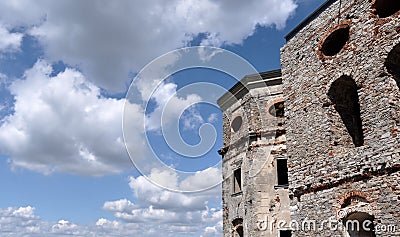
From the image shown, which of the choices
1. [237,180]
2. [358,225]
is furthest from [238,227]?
[358,225]

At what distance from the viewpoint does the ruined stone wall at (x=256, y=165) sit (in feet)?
47.3

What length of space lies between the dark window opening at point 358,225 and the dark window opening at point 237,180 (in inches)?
291

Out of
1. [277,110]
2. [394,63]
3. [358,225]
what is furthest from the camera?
[277,110]

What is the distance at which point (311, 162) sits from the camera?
9.77 m

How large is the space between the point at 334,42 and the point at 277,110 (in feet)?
18.2

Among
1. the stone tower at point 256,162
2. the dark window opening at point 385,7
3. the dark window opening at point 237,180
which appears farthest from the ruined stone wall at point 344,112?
the dark window opening at point 237,180

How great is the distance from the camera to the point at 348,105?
9.88 meters

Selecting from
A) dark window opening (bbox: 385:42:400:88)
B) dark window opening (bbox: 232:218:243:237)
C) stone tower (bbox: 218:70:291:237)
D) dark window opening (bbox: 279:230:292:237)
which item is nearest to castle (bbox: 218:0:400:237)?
dark window opening (bbox: 385:42:400:88)

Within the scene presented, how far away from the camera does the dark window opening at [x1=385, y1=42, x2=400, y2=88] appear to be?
27.5 ft

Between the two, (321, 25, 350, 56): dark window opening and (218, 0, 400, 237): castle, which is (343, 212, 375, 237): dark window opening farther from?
(321, 25, 350, 56): dark window opening

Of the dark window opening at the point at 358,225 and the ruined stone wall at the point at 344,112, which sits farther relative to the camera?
the dark window opening at the point at 358,225

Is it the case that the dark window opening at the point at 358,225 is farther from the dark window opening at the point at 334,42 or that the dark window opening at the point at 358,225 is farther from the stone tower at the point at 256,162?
the stone tower at the point at 256,162

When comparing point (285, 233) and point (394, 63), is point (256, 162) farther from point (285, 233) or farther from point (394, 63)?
point (394, 63)

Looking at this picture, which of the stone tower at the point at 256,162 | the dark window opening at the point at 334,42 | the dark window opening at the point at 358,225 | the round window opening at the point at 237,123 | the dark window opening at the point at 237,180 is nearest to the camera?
the dark window opening at the point at 358,225
